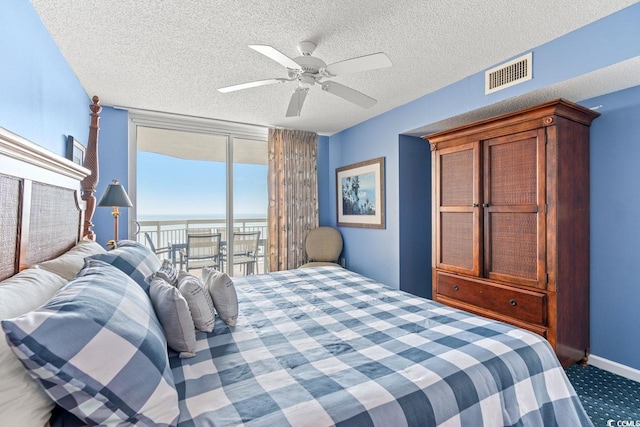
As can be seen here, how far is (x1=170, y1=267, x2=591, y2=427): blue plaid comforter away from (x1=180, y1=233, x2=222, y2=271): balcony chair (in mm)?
2636

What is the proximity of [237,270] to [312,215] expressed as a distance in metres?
1.39

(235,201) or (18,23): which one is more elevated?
(18,23)

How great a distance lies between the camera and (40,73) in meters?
1.89

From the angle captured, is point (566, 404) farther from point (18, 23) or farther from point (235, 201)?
point (235, 201)

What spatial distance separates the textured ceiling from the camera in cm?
181

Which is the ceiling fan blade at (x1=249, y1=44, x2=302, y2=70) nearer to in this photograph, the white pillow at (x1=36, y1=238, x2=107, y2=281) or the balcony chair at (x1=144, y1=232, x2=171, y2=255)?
the white pillow at (x1=36, y1=238, x2=107, y2=281)

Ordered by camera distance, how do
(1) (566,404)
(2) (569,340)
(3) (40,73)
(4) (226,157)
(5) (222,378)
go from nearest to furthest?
1. (5) (222,378)
2. (1) (566,404)
3. (3) (40,73)
4. (2) (569,340)
5. (4) (226,157)

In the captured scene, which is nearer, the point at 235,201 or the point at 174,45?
the point at 174,45

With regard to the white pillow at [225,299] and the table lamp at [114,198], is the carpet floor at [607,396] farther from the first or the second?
the table lamp at [114,198]

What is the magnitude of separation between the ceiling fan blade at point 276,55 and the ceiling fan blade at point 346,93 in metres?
0.27

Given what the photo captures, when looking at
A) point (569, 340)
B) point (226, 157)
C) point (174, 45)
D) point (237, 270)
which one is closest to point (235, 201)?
point (226, 157)

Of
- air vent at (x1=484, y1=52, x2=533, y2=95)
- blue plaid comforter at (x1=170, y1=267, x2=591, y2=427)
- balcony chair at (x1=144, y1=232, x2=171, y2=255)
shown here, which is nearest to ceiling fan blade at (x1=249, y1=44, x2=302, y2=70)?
blue plaid comforter at (x1=170, y1=267, x2=591, y2=427)

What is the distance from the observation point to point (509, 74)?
2.42m

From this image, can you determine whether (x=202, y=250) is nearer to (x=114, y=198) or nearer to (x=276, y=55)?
(x=114, y=198)
